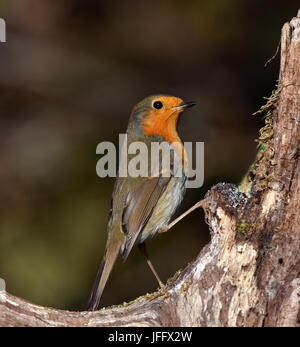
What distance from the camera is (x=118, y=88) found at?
6.36 m

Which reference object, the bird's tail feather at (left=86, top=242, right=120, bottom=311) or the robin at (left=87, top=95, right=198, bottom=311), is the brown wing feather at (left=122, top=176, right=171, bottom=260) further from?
the bird's tail feather at (left=86, top=242, right=120, bottom=311)

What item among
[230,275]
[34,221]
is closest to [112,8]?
[34,221]

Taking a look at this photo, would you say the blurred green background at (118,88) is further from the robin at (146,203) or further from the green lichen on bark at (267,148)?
the green lichen on bark at (267,148)

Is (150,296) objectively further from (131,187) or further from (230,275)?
(131,187)

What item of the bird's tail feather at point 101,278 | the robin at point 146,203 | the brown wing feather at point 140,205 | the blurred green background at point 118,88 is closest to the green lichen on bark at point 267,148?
the robin at point 146,203

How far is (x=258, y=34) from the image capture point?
20.5 ft

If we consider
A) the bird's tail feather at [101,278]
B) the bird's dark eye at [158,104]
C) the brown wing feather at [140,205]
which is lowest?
the bird's tail feather at [101,278]

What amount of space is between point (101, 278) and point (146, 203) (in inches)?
25.8

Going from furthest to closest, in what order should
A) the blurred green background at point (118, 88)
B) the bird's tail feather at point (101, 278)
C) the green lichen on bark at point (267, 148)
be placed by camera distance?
the blurred green background at point (118, 88)
the bird's tail feather at point (101, 278)
the green lichen on bark at point (267, 148)

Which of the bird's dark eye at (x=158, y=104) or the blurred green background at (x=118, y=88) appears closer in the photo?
the bird's dark eye at (x=158, y=104)

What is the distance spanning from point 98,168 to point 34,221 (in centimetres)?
81

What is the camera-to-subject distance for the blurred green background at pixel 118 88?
584 centimetres

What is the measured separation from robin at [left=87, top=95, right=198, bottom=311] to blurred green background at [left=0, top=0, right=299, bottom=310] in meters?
1.28

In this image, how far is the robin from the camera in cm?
408
